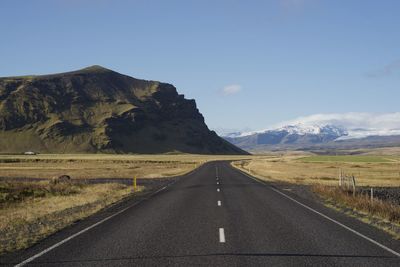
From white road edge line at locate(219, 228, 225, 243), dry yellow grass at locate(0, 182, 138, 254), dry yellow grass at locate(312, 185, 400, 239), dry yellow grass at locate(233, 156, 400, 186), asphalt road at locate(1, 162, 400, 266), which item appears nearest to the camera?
asphalt road at locate(1, 162, 400, 266)

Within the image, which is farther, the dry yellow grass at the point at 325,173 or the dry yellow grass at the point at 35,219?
the dry yellow grass at the point at 325,173

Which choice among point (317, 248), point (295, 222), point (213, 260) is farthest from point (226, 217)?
point (213, 260)

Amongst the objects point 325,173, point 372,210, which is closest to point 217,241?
point 372,210

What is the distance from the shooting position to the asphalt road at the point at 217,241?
10469mm

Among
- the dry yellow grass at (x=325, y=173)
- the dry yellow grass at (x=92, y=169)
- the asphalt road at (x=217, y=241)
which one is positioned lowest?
the dry yellow grass at (x=325, y=173)

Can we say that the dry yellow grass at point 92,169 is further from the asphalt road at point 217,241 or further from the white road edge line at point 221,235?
the white road edge line at point 221,235

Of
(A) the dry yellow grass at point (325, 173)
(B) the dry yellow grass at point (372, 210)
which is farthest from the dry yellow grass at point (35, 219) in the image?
(A) the dry yellow grass at point (325, 173)

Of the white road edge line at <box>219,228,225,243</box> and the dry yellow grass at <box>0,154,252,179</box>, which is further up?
the dry yellow grass at <box>0,154,252,179</box>

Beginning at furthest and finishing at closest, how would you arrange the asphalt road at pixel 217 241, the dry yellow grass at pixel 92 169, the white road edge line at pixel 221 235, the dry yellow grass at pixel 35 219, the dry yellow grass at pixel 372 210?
the dry yellow grass at pixel 92 169, the dry yellow grass at pixel 372 210, the dry yellow grass at pixel 35 219, the white road edge line at pixel 221 235, the asphalt road at pixel 217 241

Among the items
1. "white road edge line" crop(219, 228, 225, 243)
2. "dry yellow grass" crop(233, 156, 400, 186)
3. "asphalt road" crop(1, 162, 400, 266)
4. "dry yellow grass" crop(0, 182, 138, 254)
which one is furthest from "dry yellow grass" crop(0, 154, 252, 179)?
"white road edge line" crop(219, 228, 225, 243)

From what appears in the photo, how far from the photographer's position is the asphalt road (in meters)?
10.5

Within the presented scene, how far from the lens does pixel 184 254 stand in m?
11.1

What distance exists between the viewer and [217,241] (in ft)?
41.7

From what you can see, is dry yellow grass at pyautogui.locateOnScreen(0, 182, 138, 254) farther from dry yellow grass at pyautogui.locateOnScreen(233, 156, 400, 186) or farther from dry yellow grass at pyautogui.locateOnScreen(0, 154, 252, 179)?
dry yellow grass at pyautogui.locateOnScreen(0, 154, 252, 179)
